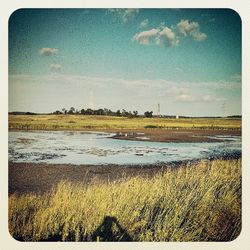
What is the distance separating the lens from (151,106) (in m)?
4.77

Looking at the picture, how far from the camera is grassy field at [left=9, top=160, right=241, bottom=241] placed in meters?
4.42

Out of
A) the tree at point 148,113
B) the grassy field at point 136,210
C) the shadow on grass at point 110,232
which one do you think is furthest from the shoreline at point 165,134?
the shadow on grass at point 110,232

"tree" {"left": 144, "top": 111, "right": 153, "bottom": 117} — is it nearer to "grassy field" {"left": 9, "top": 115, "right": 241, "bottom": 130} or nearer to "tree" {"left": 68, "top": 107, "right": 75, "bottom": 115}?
"grassy field" {"left": 9, "top": 115, "right": 241, "bottom": 130}

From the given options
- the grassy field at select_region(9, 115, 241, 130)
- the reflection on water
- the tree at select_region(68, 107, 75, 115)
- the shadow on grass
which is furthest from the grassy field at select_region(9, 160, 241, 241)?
the tree at select_region(68, 107, 75, 115)

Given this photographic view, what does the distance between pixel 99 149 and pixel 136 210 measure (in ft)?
2.68

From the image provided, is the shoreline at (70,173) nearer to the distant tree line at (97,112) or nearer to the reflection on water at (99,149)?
the reflection on water at (99,149)

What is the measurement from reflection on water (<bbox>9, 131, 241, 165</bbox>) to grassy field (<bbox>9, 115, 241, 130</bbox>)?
11cm

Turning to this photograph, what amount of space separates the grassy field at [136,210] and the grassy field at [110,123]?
49cm

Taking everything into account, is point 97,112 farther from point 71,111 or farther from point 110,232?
point 110,232

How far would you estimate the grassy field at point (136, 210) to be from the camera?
4422 millimetres
